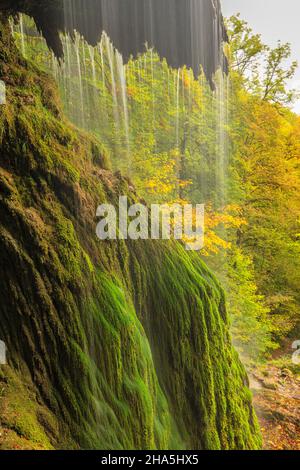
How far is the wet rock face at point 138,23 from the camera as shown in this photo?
5234 mm

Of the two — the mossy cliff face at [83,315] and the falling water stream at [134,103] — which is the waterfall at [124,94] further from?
the mossy cliff face at [83,315]

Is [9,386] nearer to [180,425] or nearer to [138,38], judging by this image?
[180,425]

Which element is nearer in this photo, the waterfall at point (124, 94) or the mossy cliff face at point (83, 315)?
the mossy cliff face at point (83, 315)

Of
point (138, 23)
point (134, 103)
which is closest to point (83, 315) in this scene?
point (138, 23)

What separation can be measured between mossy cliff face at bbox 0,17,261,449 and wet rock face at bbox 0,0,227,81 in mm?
1079

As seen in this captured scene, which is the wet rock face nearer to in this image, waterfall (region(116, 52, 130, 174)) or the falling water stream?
the falling water stream

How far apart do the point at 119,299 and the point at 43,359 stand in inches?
42.5

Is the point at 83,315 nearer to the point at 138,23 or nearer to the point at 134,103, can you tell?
the point at 138,23

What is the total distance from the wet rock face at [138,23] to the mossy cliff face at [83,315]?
1.08m

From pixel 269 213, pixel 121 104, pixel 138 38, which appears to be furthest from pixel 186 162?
pixel 138 38

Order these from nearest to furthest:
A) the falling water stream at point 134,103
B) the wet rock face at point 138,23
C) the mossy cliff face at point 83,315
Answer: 1. the mossy cliff face at point 83,315
2. the wet rock face at point 138,23
3. the falling water stream at point 134,103

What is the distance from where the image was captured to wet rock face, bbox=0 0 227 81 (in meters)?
5.23

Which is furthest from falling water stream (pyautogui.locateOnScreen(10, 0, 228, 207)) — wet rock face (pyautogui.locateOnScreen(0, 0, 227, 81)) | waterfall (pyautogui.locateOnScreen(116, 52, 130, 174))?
wet rock face (pyautogui.locateOnScreen(0, 0, 227, 81))

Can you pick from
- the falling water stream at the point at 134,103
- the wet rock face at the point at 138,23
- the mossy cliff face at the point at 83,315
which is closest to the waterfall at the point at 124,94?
the falling water stream at the point at 134,103
